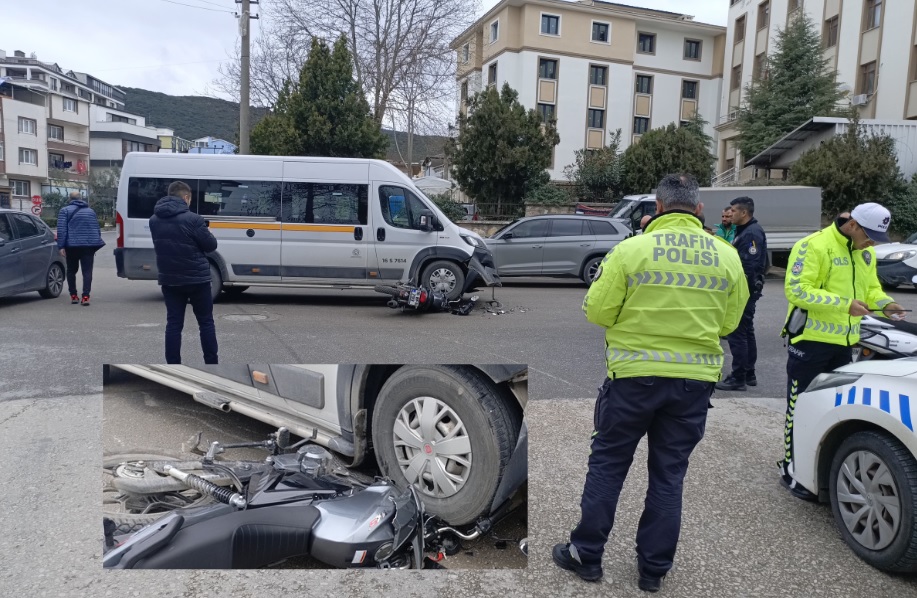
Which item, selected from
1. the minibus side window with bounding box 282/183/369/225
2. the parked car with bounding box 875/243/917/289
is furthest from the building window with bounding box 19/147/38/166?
the parked car with bounding box 875/243/917/289

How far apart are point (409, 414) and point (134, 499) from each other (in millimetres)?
998

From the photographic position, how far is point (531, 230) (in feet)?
51.8

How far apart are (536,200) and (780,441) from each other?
23598 mm

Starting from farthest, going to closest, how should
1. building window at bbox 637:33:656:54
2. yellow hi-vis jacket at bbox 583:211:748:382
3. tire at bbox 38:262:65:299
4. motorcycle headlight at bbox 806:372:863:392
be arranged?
building window at bbox 637:33:656:54 < tire at bbox 38:262:65:299 < motorcycle headlight at bbox 806:372:863:392 < yellow hi-vis jacket at bbox 583:211:748:382

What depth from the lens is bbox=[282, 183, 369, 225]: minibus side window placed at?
39.0 feet

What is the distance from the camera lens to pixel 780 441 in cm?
546

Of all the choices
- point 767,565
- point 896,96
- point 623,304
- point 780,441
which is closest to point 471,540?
point 623,304

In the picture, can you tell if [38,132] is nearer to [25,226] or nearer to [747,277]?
[25,226]

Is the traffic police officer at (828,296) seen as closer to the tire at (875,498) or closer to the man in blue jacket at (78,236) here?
the tire at (875,498)

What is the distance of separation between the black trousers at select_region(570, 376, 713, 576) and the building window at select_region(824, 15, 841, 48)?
38.1 meters

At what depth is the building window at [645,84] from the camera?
48188 mm

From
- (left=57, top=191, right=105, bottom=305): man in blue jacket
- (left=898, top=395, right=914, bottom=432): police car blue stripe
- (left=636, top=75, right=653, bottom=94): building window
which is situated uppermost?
(left=636, top=75, right=653, bottom=94): building window

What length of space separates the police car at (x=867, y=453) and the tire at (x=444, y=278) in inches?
316

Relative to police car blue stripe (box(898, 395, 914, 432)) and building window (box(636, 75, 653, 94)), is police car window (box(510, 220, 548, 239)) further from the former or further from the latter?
building window (box(636, 75, 653, 94))
